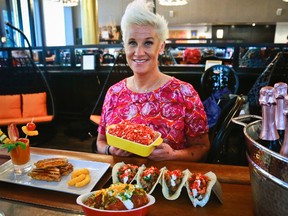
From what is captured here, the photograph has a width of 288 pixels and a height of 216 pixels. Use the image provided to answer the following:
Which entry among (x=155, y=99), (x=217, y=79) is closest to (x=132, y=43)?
(x=155, y=99)

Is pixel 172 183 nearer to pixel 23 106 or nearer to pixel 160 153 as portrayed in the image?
pixel 160 153

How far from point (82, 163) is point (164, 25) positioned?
33.7 inches

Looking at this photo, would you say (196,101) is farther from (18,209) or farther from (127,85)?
(18,209)

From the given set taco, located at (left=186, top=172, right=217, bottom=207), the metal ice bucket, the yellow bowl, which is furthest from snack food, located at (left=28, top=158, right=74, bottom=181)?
the metal ice bucket

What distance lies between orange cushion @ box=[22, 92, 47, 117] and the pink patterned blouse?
2090mm

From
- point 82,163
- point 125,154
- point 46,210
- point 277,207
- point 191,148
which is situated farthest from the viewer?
point 191,148

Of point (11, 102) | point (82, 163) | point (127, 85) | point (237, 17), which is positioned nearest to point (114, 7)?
point (237, 17)

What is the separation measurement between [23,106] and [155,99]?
2.45 meters

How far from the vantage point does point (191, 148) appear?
4.58ft

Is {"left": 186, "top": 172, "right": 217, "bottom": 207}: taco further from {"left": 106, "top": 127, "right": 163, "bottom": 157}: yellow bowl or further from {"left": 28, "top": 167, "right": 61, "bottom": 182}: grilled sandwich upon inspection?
{"left": 28, "top": 167, "right": 61, "bottom": 182}: grilled sandwich

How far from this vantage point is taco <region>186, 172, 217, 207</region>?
79 centimetres

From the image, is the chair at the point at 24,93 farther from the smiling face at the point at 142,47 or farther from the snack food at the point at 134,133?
the snack food at the point at 134,133

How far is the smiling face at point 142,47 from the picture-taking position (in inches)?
56.1

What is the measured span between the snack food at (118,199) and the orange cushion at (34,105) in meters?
2.87
